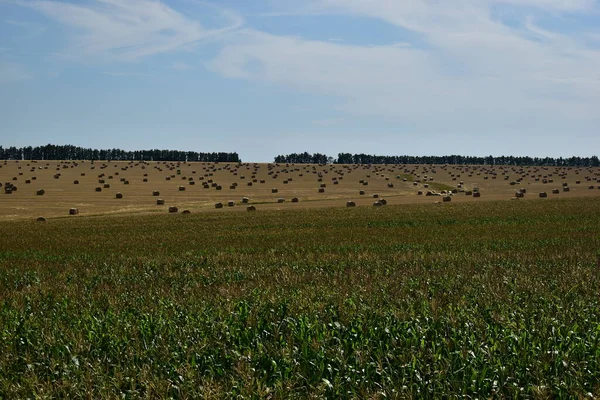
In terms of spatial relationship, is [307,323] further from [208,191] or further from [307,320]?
[208,191]

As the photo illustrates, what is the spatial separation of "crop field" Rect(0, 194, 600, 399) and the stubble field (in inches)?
1.5

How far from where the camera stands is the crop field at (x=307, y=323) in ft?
24.5

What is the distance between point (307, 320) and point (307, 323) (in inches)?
4.4

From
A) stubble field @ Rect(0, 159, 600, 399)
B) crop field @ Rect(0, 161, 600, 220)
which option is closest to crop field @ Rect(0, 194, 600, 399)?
stubble field @ Rect(0, 159, 600, 399)

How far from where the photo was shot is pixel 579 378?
7.21 meters

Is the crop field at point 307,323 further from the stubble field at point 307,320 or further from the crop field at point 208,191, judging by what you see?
the crop field at point 208,191

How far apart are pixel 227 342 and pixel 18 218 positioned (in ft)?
140

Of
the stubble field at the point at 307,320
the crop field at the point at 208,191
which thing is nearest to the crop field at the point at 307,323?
the stubble field at the point at 307,320

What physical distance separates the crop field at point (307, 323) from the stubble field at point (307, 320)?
0.04 metres

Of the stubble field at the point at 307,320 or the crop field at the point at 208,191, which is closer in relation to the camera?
the stubble field at the point at 307,320

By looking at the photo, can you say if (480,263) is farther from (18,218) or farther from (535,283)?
(18,218)

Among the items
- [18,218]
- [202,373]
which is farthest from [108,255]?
[18,218]

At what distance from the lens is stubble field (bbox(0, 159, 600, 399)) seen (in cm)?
750

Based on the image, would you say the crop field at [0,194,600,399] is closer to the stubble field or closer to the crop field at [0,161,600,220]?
the stubble field
